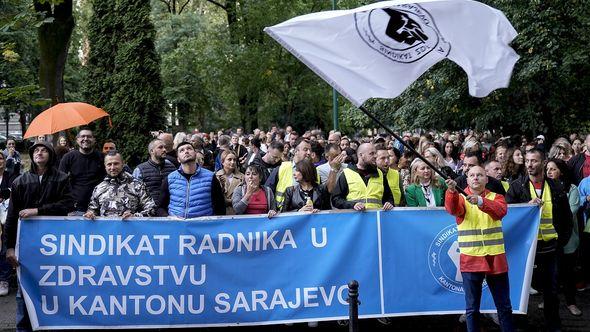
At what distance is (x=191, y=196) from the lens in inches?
301

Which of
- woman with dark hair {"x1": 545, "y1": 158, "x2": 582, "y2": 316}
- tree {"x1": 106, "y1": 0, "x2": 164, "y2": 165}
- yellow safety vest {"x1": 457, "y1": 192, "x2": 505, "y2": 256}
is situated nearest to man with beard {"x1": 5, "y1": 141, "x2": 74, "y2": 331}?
yellow safety vest {"x1": 457, "y1": 192, "x2": 505, "y2": 256}

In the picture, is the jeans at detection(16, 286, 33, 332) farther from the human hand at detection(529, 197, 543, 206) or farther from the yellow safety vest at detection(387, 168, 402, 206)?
the human hand at detection(529, 197, 543, 206)

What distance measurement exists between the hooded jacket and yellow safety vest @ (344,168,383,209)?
2.97 meters

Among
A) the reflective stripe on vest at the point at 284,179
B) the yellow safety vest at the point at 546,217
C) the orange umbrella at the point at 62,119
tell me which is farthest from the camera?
the orange umbrella at the point at 62,119

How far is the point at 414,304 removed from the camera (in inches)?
289

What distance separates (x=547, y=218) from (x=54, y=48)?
14321 mm

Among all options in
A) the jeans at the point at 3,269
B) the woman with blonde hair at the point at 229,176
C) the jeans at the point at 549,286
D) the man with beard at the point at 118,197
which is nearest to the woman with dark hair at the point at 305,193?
the man with beard at the point at 118,197

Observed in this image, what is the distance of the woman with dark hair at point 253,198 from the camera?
26.1ft

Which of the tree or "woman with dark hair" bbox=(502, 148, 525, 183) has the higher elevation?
the tree

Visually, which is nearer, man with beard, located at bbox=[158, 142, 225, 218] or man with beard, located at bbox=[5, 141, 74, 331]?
man with beard, located at bbox=[5, 141, 74, 331]

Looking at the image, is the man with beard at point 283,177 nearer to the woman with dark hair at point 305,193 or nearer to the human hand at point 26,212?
the woman with dark hair at point 305,193

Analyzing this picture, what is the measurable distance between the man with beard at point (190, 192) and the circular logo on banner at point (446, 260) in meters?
2.28

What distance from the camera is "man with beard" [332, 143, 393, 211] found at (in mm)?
7699

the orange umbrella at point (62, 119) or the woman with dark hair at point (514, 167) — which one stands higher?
the orange umbrella at point (62, 119)
